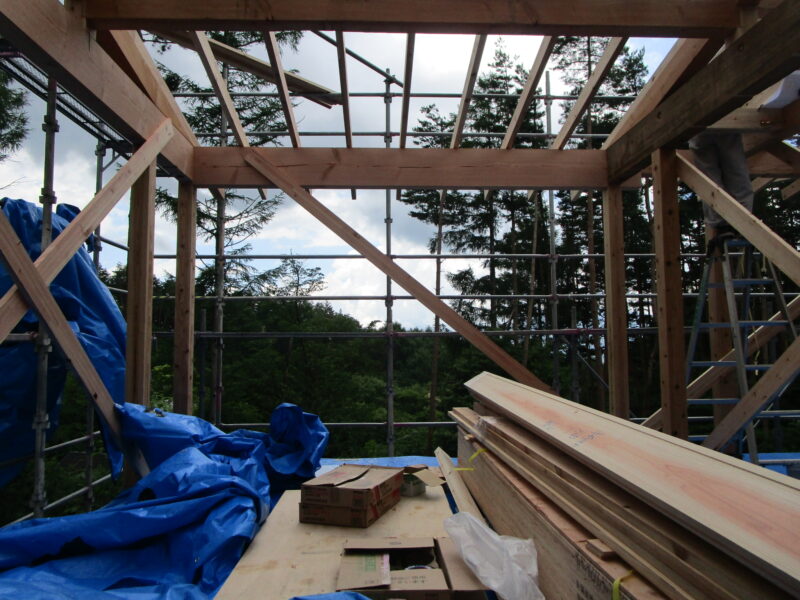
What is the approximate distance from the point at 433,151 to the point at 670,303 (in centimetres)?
224

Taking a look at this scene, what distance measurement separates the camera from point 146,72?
3.50 m

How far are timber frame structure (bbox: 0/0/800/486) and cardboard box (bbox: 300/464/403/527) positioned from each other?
1.29m

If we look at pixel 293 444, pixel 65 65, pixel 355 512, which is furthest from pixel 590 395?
pixel 65 65

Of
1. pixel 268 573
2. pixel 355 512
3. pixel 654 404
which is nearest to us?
pixel 268 573

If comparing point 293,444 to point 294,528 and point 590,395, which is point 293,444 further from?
point 590,395

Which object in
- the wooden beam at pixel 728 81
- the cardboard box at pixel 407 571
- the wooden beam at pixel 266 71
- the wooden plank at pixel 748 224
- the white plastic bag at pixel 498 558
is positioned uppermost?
the wooden beam at pixel 266 71

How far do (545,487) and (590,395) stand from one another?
1320cm

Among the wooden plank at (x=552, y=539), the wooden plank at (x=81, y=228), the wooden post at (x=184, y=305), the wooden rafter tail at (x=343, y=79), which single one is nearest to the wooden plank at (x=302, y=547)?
the wooden plank at (x=552, y=539)

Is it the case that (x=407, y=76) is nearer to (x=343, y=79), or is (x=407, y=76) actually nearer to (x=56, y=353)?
(x=343, y=79)

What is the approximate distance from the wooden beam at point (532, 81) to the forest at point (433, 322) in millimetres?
2903

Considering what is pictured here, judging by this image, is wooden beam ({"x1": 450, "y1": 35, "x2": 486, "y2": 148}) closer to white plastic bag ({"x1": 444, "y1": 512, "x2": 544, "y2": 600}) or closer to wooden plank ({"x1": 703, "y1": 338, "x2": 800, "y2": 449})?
wooden plank ({"x1": 703, "y1": 338, "x2": 800, "y2": 449})

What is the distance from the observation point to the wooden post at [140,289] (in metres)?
3.36

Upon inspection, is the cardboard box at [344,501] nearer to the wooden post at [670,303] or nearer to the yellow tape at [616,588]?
the yellow tape at [616,588]

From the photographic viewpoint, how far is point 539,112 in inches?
605
